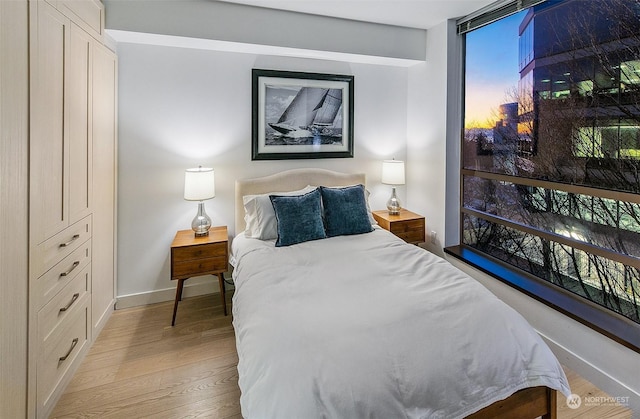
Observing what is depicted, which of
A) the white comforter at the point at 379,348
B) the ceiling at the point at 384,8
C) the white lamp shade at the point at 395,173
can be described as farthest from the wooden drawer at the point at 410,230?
the ceiling at the point at 384,8

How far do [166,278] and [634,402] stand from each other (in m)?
3.49

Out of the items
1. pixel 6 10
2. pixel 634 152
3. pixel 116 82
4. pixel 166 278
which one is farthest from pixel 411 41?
pixel 166 278

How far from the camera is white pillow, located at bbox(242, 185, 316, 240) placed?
276 centimetres

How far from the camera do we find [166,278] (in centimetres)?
308

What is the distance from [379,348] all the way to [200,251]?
1.85 m

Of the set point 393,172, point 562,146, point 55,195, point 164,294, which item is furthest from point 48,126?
point 562,146

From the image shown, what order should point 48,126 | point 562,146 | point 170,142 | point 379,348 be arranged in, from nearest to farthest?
point 379,348 < point 48,126 < point 562,146 < point 170,142

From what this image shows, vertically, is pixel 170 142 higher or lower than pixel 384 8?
lower

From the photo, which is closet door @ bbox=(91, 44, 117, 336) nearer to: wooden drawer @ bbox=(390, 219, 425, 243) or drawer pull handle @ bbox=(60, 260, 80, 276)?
drawer pull handle @ bbox=(60, 260, 80, 276)

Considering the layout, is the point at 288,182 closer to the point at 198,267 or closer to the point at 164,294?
the point at 198,267

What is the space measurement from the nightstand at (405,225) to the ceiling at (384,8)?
195 cm

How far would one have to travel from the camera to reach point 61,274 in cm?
191

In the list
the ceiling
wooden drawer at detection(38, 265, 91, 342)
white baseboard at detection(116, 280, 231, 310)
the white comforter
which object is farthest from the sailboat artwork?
wooden drawer at detection(38, 265, 91, 342)

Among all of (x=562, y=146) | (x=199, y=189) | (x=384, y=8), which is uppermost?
(x=384, y=8)
